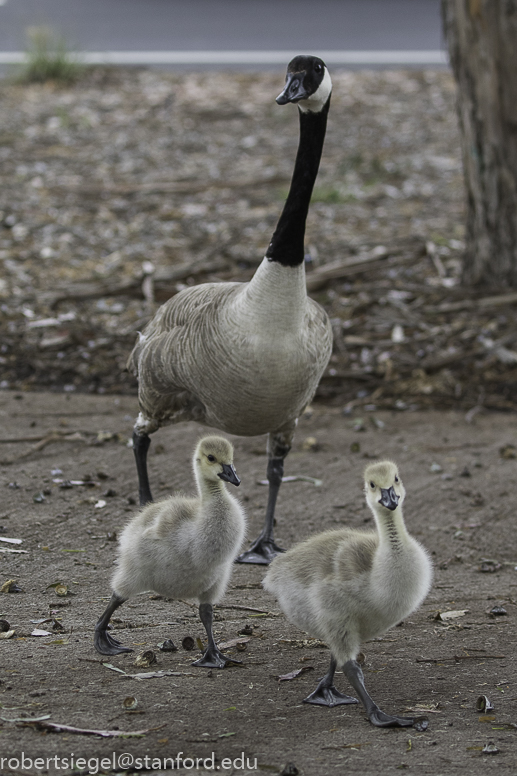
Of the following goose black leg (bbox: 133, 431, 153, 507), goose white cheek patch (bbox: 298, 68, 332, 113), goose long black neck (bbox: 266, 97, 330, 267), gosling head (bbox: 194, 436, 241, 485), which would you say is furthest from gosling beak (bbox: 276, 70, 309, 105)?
goose black leg (bbox: 133, 431, 153, 507)

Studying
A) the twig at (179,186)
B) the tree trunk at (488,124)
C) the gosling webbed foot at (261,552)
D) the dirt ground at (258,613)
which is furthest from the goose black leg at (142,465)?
the twig at (179,186)

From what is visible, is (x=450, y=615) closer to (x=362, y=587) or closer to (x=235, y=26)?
(x=362, y=587)

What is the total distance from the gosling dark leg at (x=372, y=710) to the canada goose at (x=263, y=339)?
180 centimetres

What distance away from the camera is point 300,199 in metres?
5.04

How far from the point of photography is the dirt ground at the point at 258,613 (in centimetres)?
327

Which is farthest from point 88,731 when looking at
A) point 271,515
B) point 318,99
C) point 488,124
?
point 488,124

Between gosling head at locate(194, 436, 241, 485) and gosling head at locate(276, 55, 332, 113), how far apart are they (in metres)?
1.82

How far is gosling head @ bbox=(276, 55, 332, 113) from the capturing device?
15.5 feet

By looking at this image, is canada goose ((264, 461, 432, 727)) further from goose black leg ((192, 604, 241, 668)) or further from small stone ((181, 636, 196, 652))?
small stone ((181, 636, 196, 652))

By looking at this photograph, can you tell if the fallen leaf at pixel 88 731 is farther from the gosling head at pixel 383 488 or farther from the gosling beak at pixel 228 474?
the gosling head at pixel 383 488

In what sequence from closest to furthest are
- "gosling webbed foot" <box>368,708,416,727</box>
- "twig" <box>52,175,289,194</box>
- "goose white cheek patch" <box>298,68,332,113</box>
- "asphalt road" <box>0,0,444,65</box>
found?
"gosling webbed foot" <box>368,708,416,727</box>
"goose white cheek patch" <box>298,68,332,113</box>
"twig" <box>52,175,289,194</box>
"asphalt road" <box>0,0,444,65</box>

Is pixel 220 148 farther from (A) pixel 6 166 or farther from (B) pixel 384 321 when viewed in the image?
(B) pixel 384 321

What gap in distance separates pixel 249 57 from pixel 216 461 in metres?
14.8

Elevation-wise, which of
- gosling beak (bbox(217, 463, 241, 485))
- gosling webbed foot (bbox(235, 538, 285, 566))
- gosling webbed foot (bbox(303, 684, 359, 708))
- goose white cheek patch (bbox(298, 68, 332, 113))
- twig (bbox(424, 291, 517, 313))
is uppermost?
goose white cheek patch (bbox(298, 68, 332, 113))
